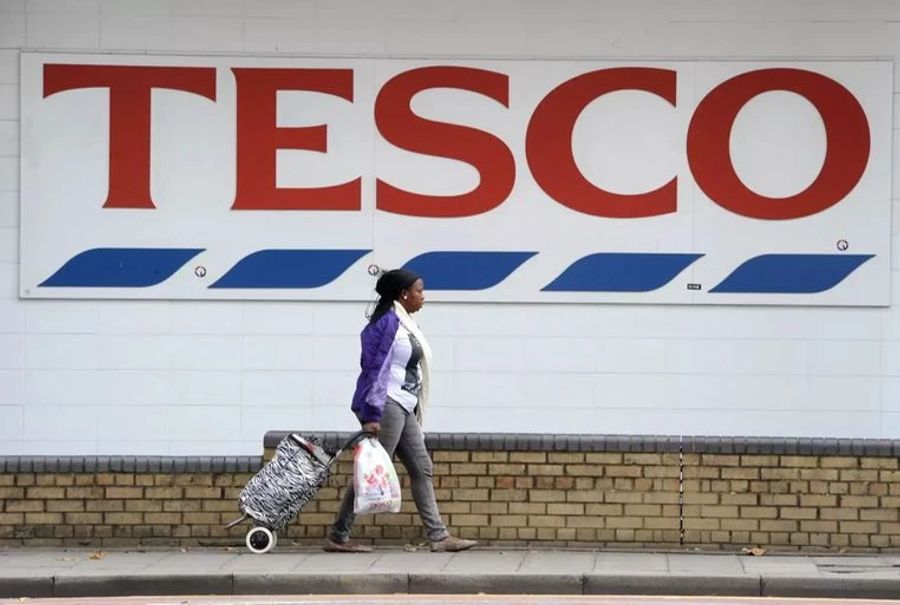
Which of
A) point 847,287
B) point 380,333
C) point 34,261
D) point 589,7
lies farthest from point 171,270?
point 847,287

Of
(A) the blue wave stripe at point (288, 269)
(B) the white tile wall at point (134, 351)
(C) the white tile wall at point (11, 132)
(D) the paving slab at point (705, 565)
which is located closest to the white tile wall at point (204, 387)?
(B) the white tile wall at point (134, 351)

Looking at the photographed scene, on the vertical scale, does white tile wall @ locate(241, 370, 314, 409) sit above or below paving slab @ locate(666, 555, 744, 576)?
above

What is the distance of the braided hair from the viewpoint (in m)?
10.4

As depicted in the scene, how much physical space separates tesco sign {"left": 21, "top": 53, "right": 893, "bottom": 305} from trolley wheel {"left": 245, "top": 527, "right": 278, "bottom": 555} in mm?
2718

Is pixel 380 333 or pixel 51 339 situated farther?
pixel 51 339

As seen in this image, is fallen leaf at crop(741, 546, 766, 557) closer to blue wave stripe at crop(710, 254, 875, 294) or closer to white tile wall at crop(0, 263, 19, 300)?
blue wave stripe at crop(710, 254, 875, 294)

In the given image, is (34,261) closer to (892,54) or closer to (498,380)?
(498,380)

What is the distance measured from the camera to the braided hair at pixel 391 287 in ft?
34.1

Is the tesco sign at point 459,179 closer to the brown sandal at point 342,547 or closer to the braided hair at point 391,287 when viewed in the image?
the braided hair at point 391,287

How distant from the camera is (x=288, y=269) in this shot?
12555 millimetres

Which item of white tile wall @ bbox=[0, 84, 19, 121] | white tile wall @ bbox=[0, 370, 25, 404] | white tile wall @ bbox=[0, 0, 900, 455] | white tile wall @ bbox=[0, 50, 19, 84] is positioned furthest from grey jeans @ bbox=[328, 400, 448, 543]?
white tile wall @ bbox=[0, 50, 19, 84]

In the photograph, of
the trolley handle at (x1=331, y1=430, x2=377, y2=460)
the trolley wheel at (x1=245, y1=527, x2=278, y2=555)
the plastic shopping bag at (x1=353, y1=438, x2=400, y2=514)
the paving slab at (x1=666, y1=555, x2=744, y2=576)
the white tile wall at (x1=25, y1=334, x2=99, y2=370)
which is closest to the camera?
the paving slab at (x1=666, y1=555, x2=744, y2=576)

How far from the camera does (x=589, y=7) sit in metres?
→ 12.5

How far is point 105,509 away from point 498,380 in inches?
130
